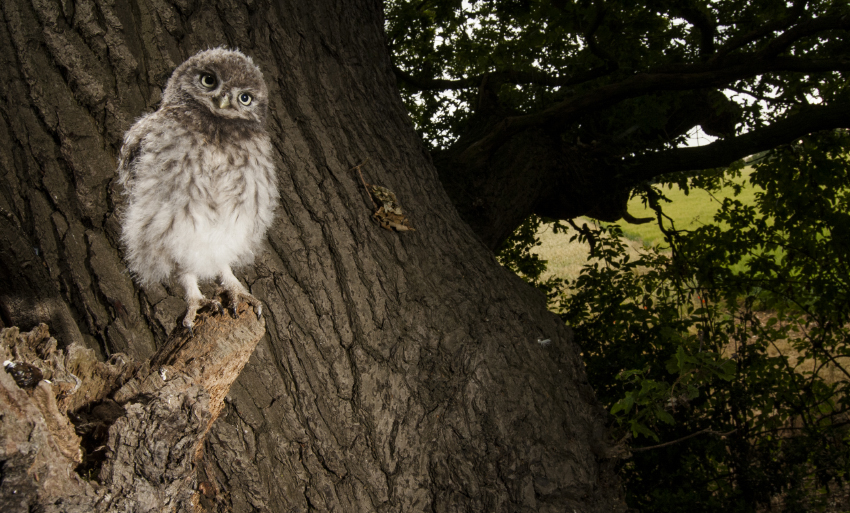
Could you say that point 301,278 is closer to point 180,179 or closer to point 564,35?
point 180,179

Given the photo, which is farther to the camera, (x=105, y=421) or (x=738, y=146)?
(x=738, y=146)

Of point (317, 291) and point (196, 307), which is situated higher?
point (317, 291)

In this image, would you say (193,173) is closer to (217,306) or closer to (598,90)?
(217,306)

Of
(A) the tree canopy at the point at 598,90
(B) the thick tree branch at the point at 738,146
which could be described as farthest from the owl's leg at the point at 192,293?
(B) the thick tree branch at the point at 738,146

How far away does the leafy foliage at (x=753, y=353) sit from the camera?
3.19 metres

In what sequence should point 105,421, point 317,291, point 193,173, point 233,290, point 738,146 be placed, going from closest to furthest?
point 105,421
point 193,173
point 233,290
point 317,291
point 738,146

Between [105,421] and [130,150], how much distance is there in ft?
2.38

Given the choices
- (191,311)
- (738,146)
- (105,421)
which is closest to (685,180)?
(738,146)

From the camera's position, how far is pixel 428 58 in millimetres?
4492

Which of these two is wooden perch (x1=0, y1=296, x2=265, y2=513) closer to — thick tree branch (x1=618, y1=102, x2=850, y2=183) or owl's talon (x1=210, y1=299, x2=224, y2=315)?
owl's talon (x1=210, y1=299, x2=224, y2=315)

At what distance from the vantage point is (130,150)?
4.42ft

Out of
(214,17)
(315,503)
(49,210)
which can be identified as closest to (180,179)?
(49,210)

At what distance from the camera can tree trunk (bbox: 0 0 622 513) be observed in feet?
4.48

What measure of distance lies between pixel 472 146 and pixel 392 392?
223 centimetres
